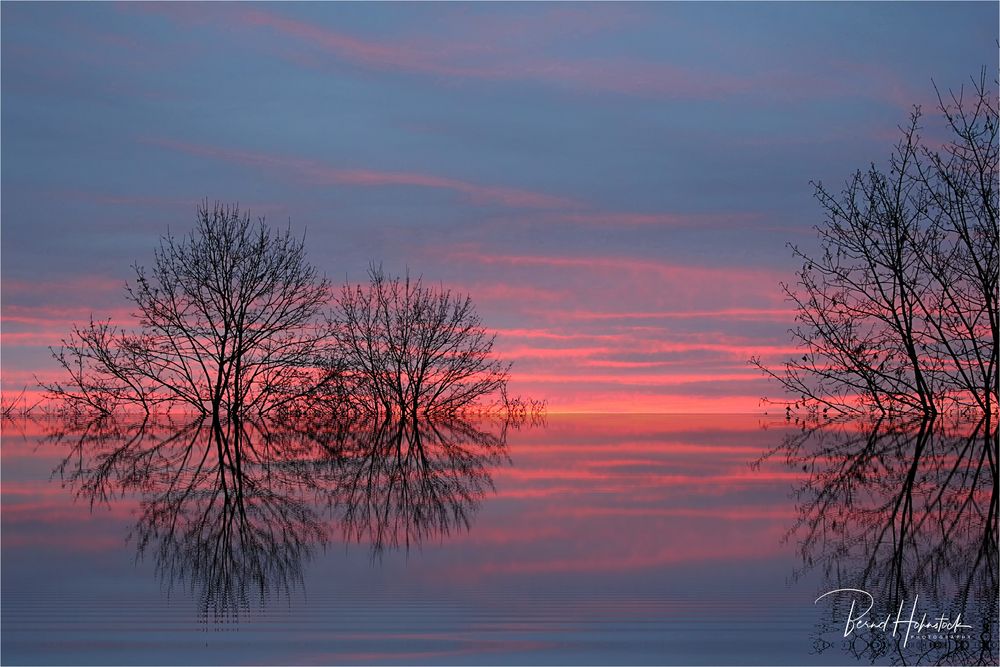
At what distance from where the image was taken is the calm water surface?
13.8 feet

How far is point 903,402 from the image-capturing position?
61.3 feet

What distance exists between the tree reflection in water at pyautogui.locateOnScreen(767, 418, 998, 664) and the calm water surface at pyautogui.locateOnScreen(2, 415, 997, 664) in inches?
0.9

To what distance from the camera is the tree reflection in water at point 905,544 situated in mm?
4195

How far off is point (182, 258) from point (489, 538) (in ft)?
57.7

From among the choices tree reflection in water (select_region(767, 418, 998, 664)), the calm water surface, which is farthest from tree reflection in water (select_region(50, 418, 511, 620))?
tree reflection in water (select_region(767, 418, 998, 664))

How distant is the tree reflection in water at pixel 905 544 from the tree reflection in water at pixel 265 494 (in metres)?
2.79

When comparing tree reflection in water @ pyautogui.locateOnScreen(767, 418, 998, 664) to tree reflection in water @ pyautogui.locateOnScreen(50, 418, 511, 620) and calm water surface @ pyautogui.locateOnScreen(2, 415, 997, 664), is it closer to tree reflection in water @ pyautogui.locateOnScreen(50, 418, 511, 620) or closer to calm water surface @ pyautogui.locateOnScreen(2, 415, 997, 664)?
calm water surface @ pyautogui.locateOnScreen(2, 415, 997, 664)

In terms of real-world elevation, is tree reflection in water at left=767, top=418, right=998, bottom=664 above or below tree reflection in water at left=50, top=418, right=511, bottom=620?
below

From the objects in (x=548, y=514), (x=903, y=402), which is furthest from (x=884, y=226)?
(x=548, y=514)

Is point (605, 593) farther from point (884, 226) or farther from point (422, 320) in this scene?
point (422, 320)

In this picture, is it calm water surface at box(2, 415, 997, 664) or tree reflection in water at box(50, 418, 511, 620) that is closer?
calm water surface at box(2, 415, 997, 664)

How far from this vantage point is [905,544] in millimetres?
6207

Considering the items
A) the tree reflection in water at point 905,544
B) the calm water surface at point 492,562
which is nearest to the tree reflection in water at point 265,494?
the calm water surface at point 492,562

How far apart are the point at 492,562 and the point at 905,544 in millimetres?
2659
